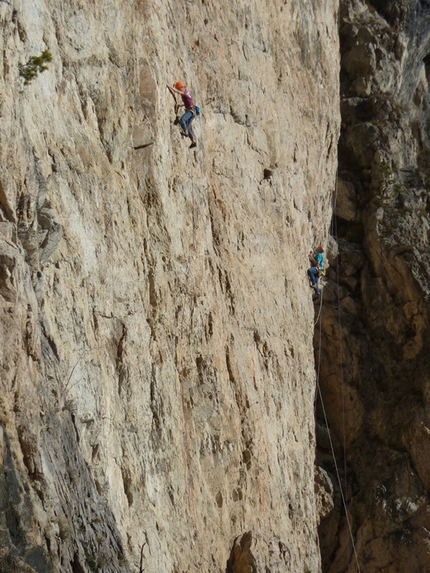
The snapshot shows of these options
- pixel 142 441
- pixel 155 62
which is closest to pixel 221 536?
pixel 142 441

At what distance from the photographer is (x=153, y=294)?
14.6 metres

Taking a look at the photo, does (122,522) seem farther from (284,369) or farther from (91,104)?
(284,369)

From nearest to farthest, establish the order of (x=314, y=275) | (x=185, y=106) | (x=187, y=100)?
Result: (x=187, y=100)
(x=185, y=106)
(x=314, y=275)

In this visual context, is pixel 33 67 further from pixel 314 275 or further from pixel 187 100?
pixel 314 275

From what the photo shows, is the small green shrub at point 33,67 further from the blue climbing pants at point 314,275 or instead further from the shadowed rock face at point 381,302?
the shadowed rock face at point 381,302

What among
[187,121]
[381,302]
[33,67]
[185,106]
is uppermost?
[33,67]

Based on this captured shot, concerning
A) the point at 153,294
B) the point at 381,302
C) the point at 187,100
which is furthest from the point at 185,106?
the point at 381,302

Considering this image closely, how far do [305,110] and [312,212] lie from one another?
7.81 ft

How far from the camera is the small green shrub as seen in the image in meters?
12.1

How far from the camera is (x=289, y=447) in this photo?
18.8 m

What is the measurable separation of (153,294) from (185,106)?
11.5ft

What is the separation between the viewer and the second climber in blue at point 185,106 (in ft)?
52.4

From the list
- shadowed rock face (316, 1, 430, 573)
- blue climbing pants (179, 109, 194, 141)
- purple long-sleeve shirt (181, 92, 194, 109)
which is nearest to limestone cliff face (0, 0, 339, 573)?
blue climbing pants (179, 109, 194, 141)

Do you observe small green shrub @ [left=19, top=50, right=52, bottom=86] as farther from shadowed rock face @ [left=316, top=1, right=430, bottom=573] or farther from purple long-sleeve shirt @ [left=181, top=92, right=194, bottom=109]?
shadowed rock face @ [left=316, top=1, right=430, bottom=573]
